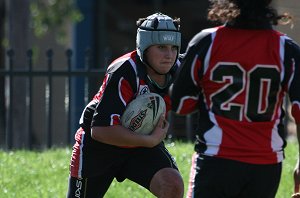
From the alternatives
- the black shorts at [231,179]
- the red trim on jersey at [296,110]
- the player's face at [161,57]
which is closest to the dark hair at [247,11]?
the red trim on jersey at [296,110]

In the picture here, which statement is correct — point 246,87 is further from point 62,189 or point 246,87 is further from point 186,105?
point 62,189

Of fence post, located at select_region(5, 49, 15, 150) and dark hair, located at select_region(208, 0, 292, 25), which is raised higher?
dark hair, located at select_region(208, 0, 292, 25)

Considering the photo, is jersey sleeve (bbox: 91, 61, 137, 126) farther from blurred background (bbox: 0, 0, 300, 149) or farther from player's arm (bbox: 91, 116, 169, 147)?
blurred background (bbox: 0, 0, 300, 149)

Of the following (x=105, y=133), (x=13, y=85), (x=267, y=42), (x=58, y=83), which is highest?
(x=267, y=42)

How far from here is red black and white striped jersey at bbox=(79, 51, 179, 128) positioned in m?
5.28

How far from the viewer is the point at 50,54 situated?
1060cm

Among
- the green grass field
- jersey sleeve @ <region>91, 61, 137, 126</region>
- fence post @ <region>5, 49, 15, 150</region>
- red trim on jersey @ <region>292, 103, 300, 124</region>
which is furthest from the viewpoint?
fence post @ <region>5, 49, 15, 150</region>

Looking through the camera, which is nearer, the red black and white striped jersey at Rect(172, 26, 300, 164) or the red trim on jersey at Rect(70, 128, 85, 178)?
the red black and white striped jersey at Rect(172, 26, 300, 164)

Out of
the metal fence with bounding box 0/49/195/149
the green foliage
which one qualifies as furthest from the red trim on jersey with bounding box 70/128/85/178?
the green foliage

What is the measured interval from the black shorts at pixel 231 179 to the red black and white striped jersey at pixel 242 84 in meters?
0.04

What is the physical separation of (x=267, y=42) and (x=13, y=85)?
23.4 ft

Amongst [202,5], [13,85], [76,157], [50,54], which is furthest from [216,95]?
[202,5]

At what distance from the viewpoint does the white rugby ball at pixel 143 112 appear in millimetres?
5332

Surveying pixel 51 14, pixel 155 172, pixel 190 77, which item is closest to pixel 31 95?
pixel 51 14
